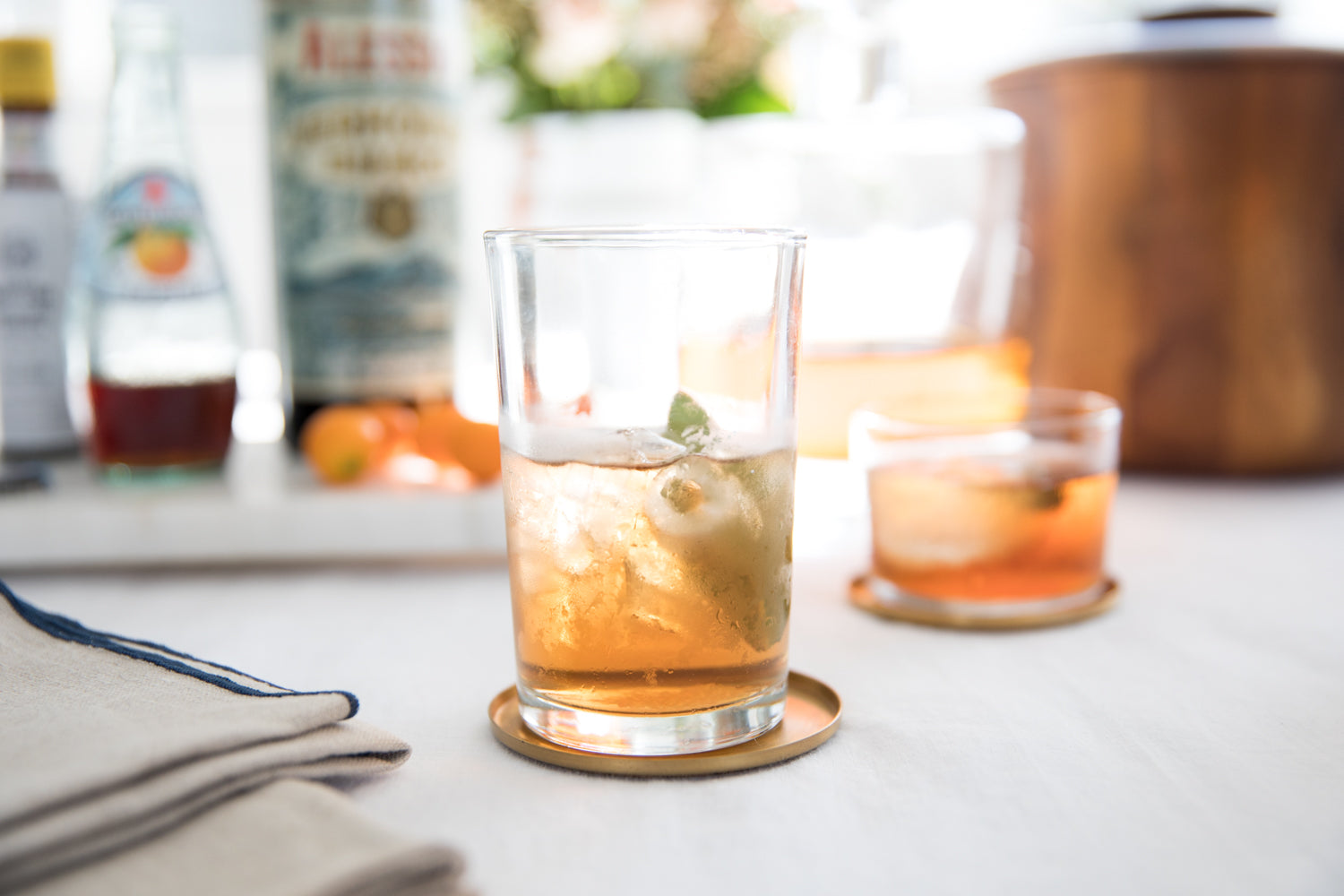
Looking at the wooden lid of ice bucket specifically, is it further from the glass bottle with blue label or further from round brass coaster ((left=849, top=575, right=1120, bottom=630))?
the glass bottle with blue label

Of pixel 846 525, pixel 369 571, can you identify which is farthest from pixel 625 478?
pixel 846 525

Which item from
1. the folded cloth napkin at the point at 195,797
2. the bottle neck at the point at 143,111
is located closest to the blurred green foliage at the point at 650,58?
the bottle neck at the point at 143,111

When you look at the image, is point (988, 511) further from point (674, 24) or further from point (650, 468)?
point (674, 24)

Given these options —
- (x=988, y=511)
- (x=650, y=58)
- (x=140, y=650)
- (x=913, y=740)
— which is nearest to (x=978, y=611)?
(x=988, y=511)

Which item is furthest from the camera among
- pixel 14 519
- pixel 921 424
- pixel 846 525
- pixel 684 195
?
pixel 684 195

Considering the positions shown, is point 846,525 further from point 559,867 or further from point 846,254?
point 559,867

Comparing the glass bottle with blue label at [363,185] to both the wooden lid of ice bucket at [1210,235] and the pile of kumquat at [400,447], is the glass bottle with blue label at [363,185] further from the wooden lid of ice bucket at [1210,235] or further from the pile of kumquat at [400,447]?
the wooden lid of ice bucket at [1210,235]
